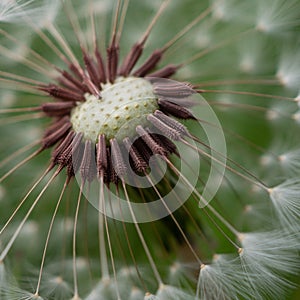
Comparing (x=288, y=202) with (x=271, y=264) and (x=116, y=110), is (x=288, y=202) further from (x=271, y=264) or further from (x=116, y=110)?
(x=116, y=110)

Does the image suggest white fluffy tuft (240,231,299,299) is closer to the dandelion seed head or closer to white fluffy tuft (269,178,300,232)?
white fluffy tuft (269,178,300,232)

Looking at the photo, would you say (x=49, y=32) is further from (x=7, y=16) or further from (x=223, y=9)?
(x=223, y=9)

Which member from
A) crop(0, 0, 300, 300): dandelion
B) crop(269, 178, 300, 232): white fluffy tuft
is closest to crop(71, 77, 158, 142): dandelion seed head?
crop(0, 0, 300, 300): dandelion

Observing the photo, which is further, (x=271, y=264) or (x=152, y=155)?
(x=152, y=155)

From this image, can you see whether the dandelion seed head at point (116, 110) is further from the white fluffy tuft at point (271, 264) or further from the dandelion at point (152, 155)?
the white fluffy tuft at point (271, 264)

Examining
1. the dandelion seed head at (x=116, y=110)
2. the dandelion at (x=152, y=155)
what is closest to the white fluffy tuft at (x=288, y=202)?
the dandelion at (x=152, y=155)

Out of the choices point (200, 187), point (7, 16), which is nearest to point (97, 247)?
point (200, 187)

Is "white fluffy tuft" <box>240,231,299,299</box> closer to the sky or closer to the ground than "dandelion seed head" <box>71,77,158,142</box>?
closer to the ground

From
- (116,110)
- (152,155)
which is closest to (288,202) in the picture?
(152,155)
